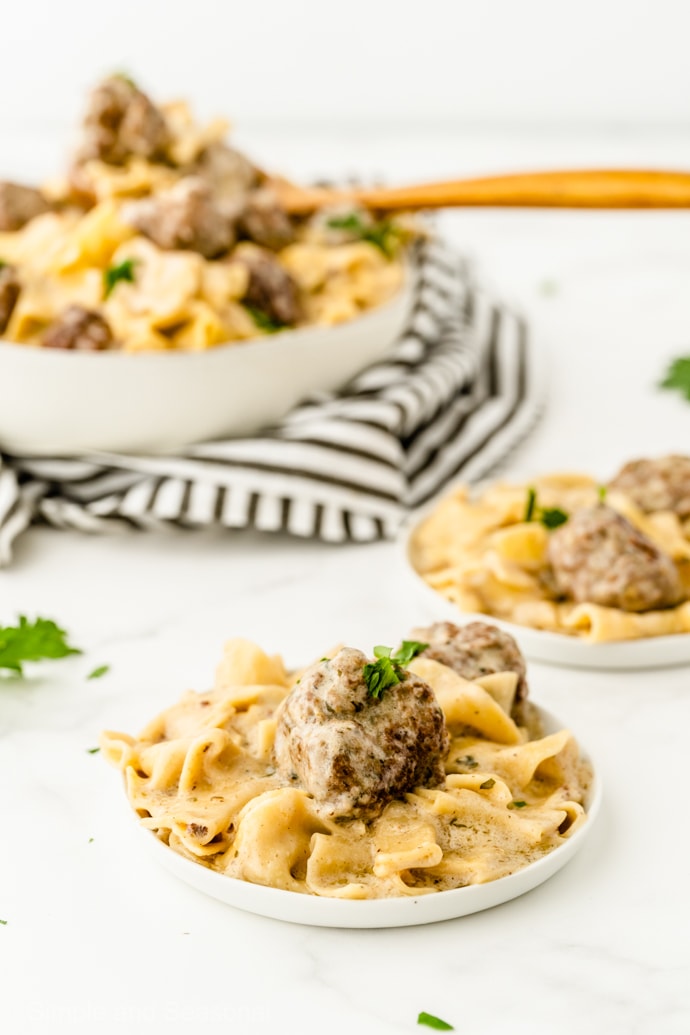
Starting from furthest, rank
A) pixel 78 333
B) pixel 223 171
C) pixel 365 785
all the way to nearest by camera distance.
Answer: pixel 223 171, pixel 78 333, pixel 365 785

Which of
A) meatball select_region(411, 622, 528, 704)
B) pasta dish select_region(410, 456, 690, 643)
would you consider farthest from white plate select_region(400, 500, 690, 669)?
meatball select_region(411, 622, 528, 704)

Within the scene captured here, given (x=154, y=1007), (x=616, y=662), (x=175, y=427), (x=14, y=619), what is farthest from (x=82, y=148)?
(x=154, y=1007)

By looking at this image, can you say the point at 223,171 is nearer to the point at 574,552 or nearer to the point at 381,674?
the point at 574,552

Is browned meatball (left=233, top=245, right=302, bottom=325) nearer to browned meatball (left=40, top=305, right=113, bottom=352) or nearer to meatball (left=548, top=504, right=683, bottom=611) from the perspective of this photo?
browned meatball (left=40, top=305, right=113, bottom=352)

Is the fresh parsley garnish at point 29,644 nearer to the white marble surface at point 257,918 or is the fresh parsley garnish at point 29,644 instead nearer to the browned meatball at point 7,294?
the white marble surface at point 257,918

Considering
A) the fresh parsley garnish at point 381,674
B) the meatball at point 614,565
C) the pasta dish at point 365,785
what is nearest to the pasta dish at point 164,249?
the meatball at point 614,565

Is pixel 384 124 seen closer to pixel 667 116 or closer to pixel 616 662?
pixel 667 116

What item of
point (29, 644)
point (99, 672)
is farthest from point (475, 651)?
point (29, 644)
